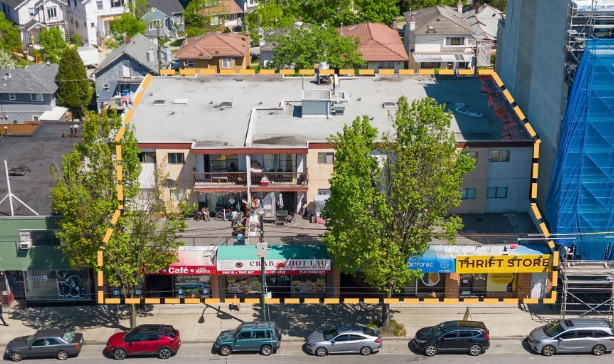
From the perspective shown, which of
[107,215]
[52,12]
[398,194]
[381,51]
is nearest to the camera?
[398,194]

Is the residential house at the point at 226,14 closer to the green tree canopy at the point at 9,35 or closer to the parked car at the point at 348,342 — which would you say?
the green tree canopy at the point at 9,35

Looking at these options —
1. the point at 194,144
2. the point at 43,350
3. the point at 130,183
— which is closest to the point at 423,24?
the point at 194,144

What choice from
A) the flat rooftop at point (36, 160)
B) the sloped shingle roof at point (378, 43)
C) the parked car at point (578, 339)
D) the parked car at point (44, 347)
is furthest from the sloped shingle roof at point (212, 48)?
the parked car at point (578, 339)

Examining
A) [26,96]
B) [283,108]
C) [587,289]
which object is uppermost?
[283,108]

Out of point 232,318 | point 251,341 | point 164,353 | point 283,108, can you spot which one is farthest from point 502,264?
point 164,353

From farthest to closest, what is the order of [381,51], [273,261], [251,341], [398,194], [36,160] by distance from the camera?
[381,51] → [36,160] → [273,261] → [251,341] → [398,194]

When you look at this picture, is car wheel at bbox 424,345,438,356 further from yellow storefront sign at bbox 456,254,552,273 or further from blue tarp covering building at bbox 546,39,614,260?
blue tarp covering building at bbox 546,39,614,260

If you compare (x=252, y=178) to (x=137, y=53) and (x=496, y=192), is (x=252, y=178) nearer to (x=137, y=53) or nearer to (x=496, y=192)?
(x=496, y=192)
